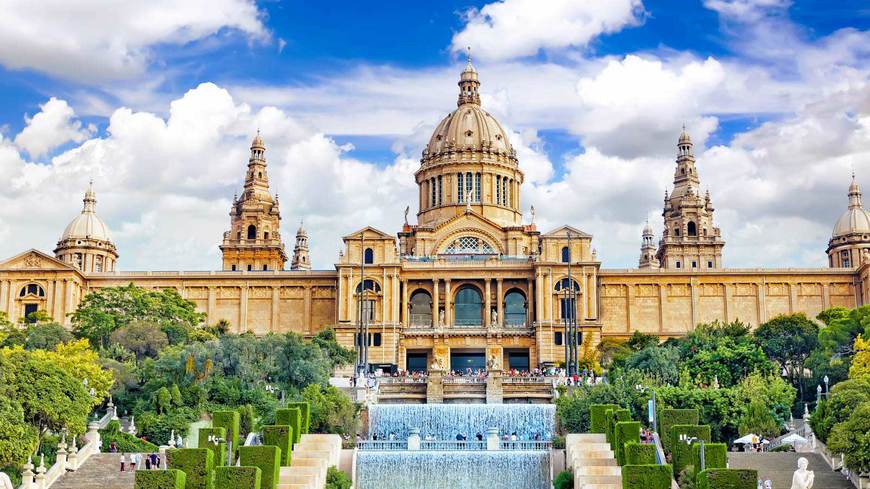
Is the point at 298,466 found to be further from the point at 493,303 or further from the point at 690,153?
the point at 690,153

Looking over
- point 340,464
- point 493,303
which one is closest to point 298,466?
point 340,464

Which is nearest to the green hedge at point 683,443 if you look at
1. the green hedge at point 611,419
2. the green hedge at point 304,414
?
the green hedge at point 611,419

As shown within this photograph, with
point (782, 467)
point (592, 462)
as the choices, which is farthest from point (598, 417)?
point (782, 467)

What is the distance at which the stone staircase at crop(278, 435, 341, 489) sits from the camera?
5253 centimetres

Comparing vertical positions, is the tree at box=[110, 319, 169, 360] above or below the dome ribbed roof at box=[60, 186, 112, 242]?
below

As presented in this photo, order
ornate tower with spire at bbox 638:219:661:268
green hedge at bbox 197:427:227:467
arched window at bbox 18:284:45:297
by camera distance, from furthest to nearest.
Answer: ornate tower with spire at bbox 638:219:661:268, arched window at bbox 18:284:45:297, green hedge at bbox 197:427:227:467

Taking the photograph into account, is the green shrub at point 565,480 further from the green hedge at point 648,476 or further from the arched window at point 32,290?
the arched window at point 32,290

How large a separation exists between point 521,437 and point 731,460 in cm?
1522

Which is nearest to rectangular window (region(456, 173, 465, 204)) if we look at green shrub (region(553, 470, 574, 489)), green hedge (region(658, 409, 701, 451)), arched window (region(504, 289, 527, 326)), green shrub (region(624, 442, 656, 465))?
arched window (region(504, 289, 527, 326))

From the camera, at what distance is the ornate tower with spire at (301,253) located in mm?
139375

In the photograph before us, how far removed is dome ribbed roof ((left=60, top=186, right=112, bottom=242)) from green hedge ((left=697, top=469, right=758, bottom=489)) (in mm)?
81429

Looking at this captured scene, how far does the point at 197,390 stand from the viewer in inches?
2699

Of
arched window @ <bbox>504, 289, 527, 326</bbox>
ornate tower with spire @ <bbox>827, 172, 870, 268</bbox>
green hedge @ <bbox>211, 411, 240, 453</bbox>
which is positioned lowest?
green hedge @ <bbox>211, 411, 240, 453</bbox>

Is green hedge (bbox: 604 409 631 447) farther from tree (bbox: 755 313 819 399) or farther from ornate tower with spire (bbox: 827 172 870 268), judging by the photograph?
ornate tower with spire (bbox: 827 172 870 268)
